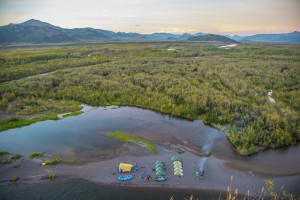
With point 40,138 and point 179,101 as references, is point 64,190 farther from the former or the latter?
point 179,101

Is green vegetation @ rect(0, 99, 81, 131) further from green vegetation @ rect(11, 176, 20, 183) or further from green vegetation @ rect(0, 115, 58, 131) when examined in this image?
green vegetation @ rect(11, 176, 20, 183)

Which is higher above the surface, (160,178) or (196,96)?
(196,96)

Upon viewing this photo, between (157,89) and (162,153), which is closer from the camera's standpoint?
(162,153)

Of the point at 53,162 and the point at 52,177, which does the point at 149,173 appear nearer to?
the point at 52,177

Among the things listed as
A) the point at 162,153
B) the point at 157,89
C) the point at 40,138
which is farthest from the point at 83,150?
the point at 157,89

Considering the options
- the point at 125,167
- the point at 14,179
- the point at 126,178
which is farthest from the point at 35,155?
the point at 126,178

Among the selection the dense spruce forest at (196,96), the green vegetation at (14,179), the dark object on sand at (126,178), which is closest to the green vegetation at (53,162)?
the green vegetation at (14,179)
